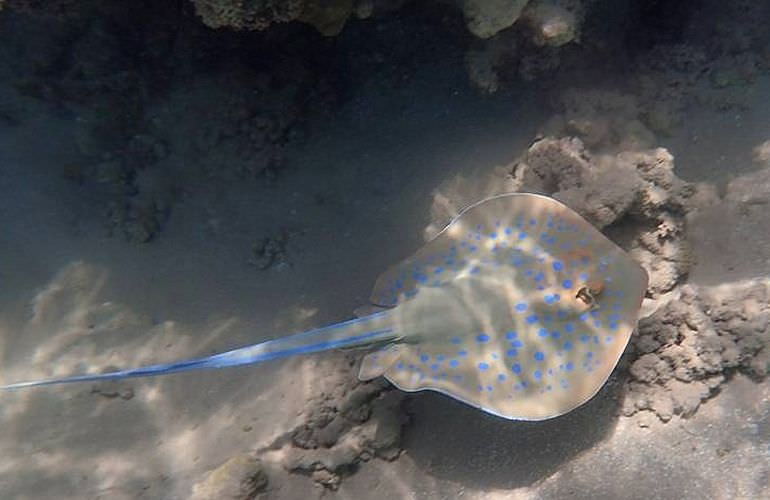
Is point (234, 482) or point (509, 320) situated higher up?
point (234, 482)

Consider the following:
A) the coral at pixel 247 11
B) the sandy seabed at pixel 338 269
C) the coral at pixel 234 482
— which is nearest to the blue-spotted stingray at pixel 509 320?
the sandy seabed at pixel 338 269

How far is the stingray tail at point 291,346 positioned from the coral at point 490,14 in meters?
2.68

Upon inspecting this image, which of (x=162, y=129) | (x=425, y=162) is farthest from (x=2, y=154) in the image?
(x=425, y=162)

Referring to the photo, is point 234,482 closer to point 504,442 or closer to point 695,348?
point 504,442

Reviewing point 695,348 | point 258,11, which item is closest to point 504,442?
point 695,348

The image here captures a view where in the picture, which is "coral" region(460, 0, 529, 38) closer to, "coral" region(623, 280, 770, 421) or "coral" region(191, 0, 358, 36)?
"coral" region(191, 0, 358, 36)

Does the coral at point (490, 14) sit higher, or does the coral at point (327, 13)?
the coral at point (327, 13)

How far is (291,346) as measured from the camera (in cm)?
341

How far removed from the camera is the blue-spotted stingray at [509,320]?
141 inches

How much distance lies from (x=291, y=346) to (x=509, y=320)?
1.46 m

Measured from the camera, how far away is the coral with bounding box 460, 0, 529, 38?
476 cm

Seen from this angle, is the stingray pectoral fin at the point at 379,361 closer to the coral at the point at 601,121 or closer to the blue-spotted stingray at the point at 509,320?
the blue-spotted stingray at the point at 509,320

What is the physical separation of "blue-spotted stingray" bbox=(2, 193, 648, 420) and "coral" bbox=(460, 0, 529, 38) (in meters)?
1.62

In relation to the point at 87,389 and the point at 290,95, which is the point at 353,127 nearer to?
the point at 290,95
